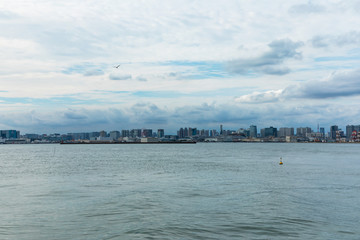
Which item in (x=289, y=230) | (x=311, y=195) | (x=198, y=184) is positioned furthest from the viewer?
(x=198, y=184)

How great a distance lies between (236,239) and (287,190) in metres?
18.0

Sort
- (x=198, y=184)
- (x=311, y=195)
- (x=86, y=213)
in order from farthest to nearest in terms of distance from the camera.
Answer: (x=198, y=184), (x=311, y=195), (x=86, y=213)

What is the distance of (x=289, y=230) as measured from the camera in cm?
1981

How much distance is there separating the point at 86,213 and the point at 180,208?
6.91 metres

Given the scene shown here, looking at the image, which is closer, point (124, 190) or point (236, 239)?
point (236, 239)

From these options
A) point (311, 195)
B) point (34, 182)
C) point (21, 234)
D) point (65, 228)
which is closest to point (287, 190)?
point (311, 195)

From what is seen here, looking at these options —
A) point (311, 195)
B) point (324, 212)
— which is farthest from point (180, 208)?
point (311, 195)

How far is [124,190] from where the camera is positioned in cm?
3481

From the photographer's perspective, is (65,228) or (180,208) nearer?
(65,228)

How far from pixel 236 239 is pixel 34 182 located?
31.8m

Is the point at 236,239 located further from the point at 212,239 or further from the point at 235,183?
the point at 235,183

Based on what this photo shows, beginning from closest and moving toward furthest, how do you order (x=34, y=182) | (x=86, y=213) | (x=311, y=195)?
(x=86, y=213) → (x=311, y=195) → (x=34, y=182)

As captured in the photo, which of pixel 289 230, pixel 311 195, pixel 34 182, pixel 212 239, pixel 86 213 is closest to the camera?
pixel 212 239

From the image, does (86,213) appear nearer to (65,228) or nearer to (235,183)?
(65,228)
